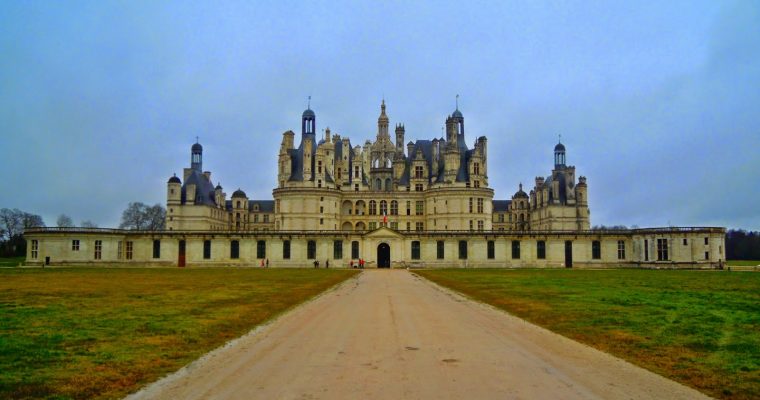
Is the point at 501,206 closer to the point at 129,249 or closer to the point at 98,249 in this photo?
the point at 129,249

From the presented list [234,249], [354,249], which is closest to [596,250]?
[354,249]

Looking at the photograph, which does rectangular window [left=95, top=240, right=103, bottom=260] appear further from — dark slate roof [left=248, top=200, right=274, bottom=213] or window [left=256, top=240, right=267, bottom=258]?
dark slate roof [left=248, top=200, right=274, bottom=213]

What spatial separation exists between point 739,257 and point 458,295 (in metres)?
121

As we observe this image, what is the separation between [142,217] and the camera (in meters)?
134

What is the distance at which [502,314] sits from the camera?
73.2 ft

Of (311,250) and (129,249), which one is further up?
(129,249)

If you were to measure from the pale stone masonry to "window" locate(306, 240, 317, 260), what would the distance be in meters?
0.22

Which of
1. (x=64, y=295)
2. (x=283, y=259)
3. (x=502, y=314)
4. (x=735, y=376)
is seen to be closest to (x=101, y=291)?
(x=64, y=295)

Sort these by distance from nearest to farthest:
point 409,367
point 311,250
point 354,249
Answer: point 409,367 → point 354,249 → point 311,250

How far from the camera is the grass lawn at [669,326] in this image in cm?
1209

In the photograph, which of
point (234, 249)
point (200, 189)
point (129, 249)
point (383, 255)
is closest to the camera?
point (234, 249)

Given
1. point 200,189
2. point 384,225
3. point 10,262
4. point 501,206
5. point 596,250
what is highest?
point 200,189

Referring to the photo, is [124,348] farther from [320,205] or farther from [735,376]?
[320,205]

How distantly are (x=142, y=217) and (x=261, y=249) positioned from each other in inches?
2477
